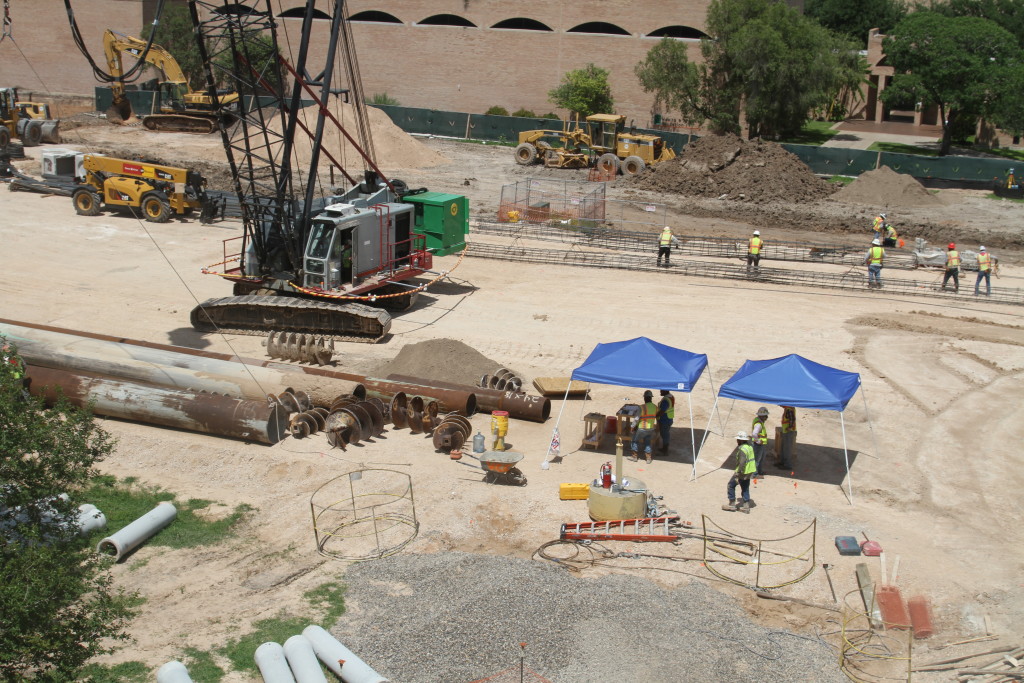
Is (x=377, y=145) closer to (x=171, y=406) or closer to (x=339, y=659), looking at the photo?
(x=171, y=406)

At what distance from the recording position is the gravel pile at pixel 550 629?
11.4m

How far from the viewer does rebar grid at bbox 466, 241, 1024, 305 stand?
1131 inches

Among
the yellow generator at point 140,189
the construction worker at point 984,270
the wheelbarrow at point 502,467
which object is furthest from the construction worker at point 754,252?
the yellow generator at point 140,189

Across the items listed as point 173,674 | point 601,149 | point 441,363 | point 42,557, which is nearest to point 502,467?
point 441,363

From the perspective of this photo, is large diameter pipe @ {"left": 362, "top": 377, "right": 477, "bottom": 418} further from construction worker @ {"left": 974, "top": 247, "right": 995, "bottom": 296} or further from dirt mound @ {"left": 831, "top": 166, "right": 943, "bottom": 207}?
dirt mound @ {"left": 831, "top": 166, "right": 943, "bottom": 207}

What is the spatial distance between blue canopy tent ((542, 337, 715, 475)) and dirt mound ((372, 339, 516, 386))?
11.5 ft

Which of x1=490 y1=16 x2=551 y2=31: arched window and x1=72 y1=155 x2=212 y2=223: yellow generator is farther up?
x1=490 y1=16 x2=551 y2=31: arched window

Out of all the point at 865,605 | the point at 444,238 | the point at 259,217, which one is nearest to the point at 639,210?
the point at 444,238

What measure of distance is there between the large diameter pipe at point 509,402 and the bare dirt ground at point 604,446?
379 mm

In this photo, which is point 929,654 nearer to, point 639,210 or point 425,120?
point 639,210

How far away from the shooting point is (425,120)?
203 ft

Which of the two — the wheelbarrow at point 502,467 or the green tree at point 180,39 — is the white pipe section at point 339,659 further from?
the green tree at point 180,39

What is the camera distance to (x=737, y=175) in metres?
44.6

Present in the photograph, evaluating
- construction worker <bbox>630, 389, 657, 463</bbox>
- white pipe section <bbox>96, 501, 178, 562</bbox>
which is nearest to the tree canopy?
construction worker <bbox>630, 389, 657, 463</bbox>
